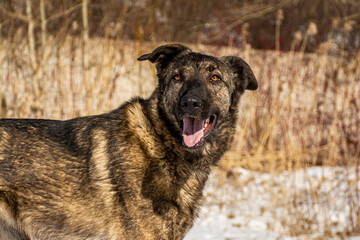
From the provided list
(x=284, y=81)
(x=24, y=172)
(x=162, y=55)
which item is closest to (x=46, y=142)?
(x=24, y=172)

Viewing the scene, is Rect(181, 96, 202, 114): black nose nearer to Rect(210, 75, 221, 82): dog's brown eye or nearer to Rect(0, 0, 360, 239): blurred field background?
Rect(210, 75, 221, 82): dog's brown eye

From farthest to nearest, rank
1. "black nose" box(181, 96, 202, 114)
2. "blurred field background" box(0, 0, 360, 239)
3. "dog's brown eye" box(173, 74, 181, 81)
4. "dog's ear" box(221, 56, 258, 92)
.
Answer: "blurred field background" box(0, 0, 360, 239)
"dog's ear" box(221, 56, 258, 92)
"dog's brown eye" box(173, 74, 181, 81)
"black nose" box(181, 96, 202, 114)

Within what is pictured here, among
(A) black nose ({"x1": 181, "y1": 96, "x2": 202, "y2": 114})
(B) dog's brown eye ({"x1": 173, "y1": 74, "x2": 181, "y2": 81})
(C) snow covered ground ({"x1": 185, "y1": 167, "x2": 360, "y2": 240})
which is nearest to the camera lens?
(A) black nose ({"x1": 181, "y1": 96, "x2": 202, "y2": 114})

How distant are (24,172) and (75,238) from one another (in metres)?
0.55

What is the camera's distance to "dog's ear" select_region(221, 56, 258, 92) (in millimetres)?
3150

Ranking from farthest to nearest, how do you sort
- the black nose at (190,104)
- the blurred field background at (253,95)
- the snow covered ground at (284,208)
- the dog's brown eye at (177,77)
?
the blurred field background at (253,95), the snow covered ground at (284,208), the dog's brown eye at (177,77), the black nose at (190,104)

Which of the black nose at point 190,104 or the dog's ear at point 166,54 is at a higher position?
the dog's ear at point 166,54

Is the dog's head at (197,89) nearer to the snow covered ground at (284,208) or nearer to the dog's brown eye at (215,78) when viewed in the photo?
the dog's brown eye at (215,78)

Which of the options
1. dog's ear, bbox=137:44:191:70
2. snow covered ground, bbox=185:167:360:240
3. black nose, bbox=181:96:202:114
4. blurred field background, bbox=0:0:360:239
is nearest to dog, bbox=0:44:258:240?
black nose, bbox=181:96:202:114

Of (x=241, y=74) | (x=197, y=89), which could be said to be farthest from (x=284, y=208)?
(x=197, y=89)

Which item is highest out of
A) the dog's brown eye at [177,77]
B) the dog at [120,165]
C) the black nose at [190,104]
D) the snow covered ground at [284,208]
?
the dog's brown eye at [177,77]

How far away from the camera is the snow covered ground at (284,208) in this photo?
14.2ft

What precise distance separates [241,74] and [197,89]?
0.60 m

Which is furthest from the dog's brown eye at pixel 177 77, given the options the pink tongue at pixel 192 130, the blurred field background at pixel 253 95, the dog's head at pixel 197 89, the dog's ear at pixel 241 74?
the blurred field background at pixel 253 95
